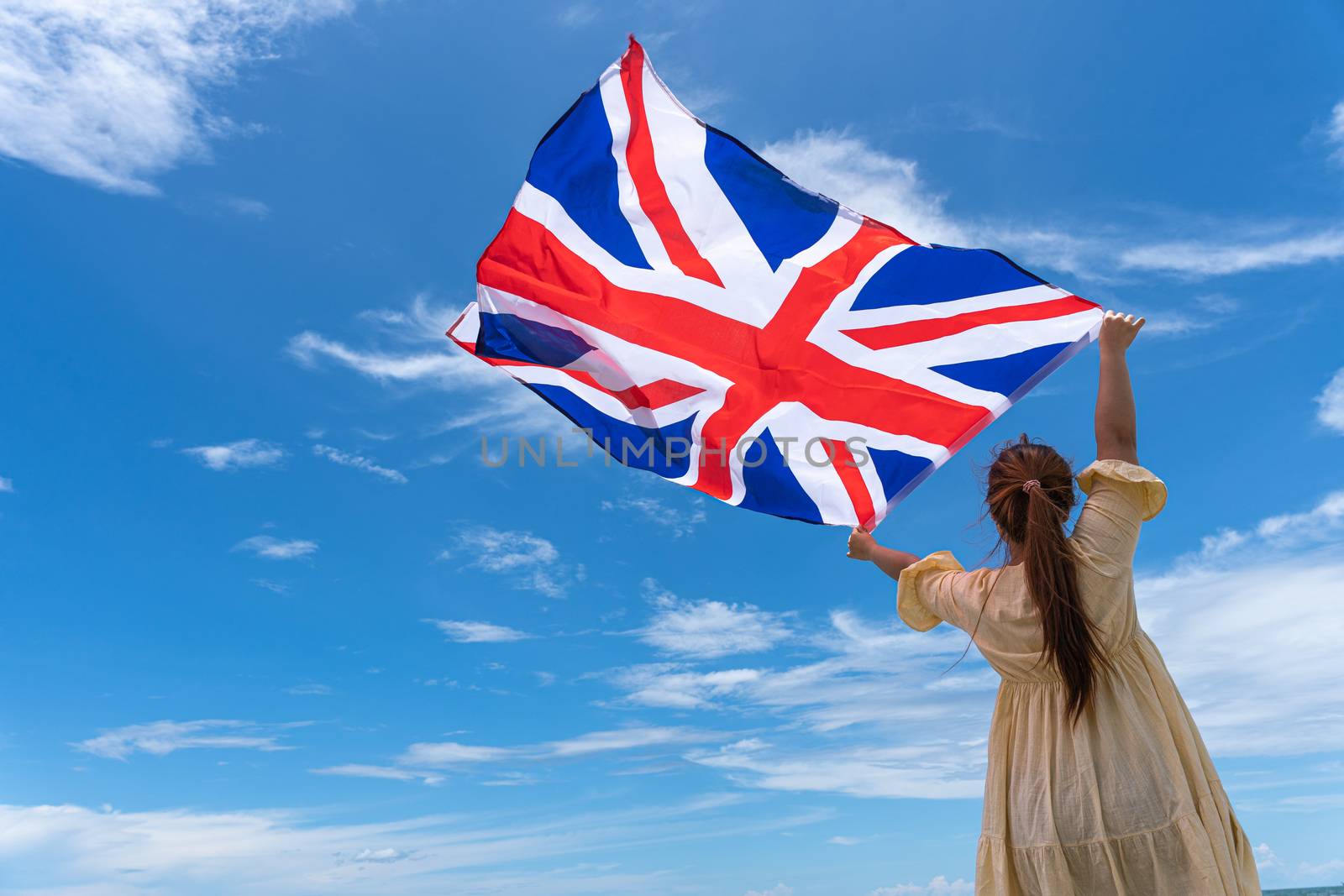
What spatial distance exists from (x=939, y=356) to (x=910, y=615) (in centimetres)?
257

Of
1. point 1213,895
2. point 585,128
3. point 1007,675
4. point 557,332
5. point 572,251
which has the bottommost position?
point 1213,895

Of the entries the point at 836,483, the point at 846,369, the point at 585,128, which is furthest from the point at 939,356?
the point at 585,128

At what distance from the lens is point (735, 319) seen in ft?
25.0

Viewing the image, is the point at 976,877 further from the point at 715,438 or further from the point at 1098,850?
the point at 715,438

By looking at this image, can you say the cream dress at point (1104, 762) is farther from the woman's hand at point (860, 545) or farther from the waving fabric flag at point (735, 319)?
the waving fabric flag at point (735, 319)

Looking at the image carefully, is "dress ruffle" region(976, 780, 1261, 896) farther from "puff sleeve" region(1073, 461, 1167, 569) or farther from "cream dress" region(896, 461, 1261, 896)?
"puff sleeve" region(1073, 461, 1167, 569)

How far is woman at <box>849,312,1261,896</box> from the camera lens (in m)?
3.88

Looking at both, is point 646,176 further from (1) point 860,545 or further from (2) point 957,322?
(1) point 860,545

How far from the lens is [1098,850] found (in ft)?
12.9

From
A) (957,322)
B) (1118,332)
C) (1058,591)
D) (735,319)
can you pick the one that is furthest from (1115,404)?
(735,319)

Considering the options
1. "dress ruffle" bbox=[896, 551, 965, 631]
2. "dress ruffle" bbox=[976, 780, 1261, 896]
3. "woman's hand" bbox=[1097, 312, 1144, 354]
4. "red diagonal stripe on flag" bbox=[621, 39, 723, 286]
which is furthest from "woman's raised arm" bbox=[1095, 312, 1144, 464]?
"red diagonal stripe on flag" bbox=[621, 39, 723, 286]

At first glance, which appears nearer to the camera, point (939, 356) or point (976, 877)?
point (976, 877)

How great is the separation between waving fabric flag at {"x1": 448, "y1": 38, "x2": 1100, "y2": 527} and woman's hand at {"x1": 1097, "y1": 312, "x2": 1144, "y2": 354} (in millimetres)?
1646

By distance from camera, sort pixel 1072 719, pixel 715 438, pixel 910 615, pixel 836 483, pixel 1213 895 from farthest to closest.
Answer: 1. pixel 715 438
2. pixel 836 483
3. pixel 910 615
4. pixel 1072 719
5. pixel 1213 895
